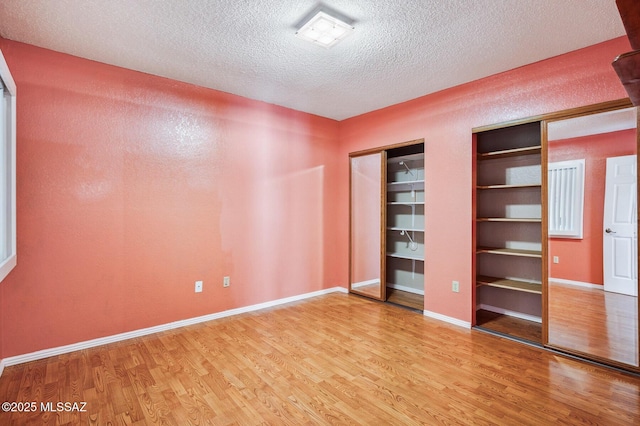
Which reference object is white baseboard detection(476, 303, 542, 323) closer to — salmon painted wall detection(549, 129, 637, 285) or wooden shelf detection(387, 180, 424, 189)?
salmon painted wall detection(549, 129, 637, 285)

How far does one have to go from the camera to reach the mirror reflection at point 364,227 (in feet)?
15.4

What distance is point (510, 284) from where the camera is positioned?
3.33m

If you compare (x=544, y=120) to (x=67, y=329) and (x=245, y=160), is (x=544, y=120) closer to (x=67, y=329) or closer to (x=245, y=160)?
(x=245, y=160)

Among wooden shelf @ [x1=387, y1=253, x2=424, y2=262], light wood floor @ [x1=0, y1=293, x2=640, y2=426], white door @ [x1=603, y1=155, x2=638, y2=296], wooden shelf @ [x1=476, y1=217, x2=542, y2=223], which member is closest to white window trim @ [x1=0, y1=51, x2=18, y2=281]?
light wood floor @ [x1=0, y1=293, x2=640, y2=426]

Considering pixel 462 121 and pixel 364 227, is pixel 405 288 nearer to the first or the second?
pixel 364 227

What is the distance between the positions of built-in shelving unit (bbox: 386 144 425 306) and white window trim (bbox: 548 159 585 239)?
170 centimetres

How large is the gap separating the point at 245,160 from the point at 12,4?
7.40 ft

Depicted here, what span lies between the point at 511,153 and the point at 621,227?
113 centimetres

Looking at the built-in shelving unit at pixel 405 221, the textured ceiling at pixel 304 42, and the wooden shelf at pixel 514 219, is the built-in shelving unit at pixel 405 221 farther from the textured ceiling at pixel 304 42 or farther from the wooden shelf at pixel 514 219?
the textured ceiling at pixel 304 42

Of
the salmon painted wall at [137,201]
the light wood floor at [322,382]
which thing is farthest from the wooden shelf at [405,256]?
the salmon painted wall at [137,201]

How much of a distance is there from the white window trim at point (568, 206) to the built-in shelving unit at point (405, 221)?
170cm

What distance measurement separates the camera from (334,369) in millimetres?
2518

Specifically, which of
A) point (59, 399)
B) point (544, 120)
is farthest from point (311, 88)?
point (59, 399)

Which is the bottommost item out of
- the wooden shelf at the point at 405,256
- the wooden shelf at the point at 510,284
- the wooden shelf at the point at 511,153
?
the wooden shelf at the point at 510,284
